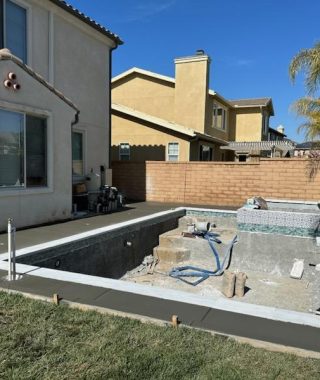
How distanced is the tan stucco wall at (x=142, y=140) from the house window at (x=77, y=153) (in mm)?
7208

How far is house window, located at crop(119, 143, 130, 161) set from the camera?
2161 cm

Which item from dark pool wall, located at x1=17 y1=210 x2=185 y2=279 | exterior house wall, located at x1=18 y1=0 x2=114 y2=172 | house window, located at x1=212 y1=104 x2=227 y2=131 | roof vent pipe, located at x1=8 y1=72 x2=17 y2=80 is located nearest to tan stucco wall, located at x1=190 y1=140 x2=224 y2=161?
house window, located at x1=212 y1=104 x2=227 y2=131

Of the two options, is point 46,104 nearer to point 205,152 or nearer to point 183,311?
point 183,311

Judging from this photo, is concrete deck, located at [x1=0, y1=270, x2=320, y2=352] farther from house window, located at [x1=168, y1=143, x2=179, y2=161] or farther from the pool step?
house window, located at [x1=168, y1=143, x2=179, y2=161]

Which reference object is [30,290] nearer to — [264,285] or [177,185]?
[264,285]

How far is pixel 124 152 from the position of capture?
2183cm

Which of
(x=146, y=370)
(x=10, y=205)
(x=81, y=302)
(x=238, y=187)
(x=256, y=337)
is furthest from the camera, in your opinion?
(x=238, y=187)

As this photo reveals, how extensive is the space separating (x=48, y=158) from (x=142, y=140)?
455 inches

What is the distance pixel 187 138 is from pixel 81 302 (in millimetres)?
16043

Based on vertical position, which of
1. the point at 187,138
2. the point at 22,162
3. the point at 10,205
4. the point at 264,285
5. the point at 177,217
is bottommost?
the point at 264,285

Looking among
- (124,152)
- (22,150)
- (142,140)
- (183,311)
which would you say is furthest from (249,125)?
(183,311)

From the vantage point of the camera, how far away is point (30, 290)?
480 cm

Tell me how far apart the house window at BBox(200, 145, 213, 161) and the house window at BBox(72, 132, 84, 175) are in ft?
32.1

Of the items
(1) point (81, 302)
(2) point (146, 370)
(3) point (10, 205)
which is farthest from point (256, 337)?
(3) point (10, 205)
